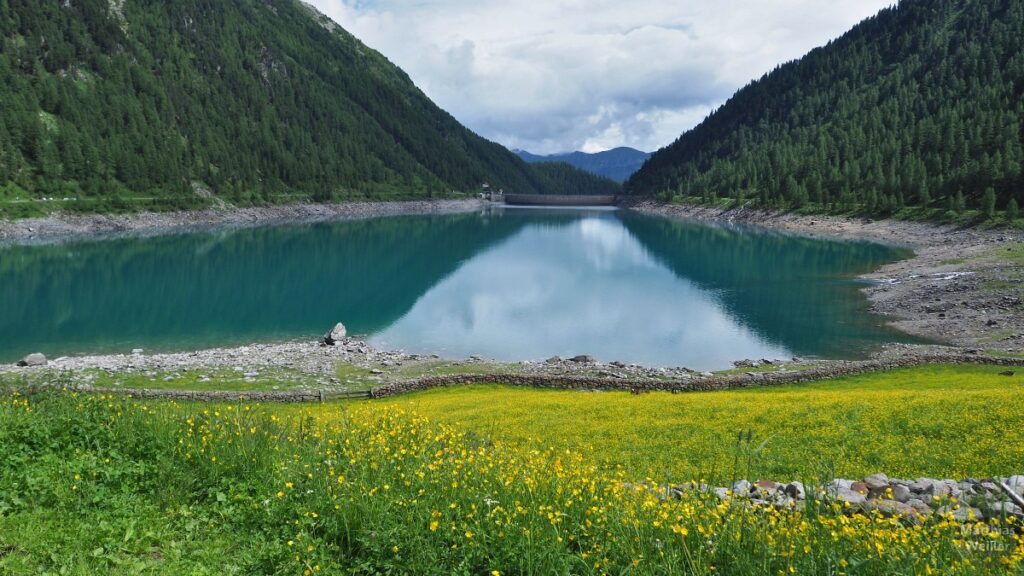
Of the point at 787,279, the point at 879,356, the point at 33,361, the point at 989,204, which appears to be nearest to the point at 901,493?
the point at 879,356

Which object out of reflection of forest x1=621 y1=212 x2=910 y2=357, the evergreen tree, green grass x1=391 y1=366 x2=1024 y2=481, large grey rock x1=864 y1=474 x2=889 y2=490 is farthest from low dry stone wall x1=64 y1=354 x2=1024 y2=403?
the evergreen tree

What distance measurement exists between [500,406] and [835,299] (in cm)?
4940

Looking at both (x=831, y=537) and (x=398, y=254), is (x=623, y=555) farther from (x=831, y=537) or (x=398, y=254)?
(x=398, y=254)

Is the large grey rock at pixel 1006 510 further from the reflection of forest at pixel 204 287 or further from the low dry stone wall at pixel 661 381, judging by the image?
the reflection of forest at pixel 204 287

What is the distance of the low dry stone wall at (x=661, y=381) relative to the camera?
103 ft

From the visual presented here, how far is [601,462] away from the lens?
16.2 meters

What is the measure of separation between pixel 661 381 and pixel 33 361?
37.7m

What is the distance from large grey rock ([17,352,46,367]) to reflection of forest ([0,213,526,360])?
14.6 ft

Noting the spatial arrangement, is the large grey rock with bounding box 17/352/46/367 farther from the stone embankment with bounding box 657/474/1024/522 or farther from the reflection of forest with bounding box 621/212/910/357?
the reflection of forest with bounding box 621/212/910/357

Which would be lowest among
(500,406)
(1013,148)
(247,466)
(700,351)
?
(700,351)

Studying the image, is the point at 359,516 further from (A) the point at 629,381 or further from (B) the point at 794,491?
(A) the point at 629,381

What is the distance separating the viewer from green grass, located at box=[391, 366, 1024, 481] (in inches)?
A: 582

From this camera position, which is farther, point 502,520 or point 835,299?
point 835,299

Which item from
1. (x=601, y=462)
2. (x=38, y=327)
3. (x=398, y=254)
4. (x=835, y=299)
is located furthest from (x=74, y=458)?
(x=398, y=254)
